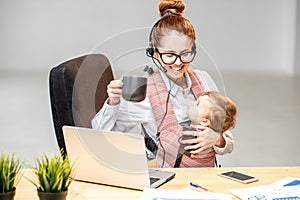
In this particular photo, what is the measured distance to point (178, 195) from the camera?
1.33m

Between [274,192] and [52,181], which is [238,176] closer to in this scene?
[274,192]

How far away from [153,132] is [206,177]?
230 millimetres

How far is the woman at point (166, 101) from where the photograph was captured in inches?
59.6

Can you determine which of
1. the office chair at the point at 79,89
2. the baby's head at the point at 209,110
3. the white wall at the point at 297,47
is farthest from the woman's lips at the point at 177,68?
the white wall at the point at 297,47

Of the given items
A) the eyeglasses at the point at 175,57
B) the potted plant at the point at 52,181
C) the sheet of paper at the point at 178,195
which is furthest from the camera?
the eyeglasses at the point at 175,57

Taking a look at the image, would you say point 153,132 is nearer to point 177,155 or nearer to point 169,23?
point 177,155

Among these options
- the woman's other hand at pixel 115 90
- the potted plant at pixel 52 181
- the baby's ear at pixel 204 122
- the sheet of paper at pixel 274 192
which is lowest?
the sheet of paper at pixel 274 192

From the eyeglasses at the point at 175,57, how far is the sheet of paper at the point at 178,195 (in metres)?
0.41

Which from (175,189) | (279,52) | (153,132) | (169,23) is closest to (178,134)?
(153,132)

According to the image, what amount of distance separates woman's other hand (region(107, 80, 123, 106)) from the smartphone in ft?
1.38

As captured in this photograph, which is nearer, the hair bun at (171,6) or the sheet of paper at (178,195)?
the sheet of paper at (178,195)

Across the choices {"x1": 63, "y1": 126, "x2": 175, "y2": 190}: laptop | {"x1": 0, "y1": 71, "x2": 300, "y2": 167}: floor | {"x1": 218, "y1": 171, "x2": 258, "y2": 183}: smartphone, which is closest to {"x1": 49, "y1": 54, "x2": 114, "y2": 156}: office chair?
{"x1": 63, "y1": 126, "x2": 175, "y2": 190}: laptop

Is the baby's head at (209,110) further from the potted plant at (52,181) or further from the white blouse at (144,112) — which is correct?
the potted plant at (52,181)

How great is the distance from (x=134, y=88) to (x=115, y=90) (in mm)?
66
